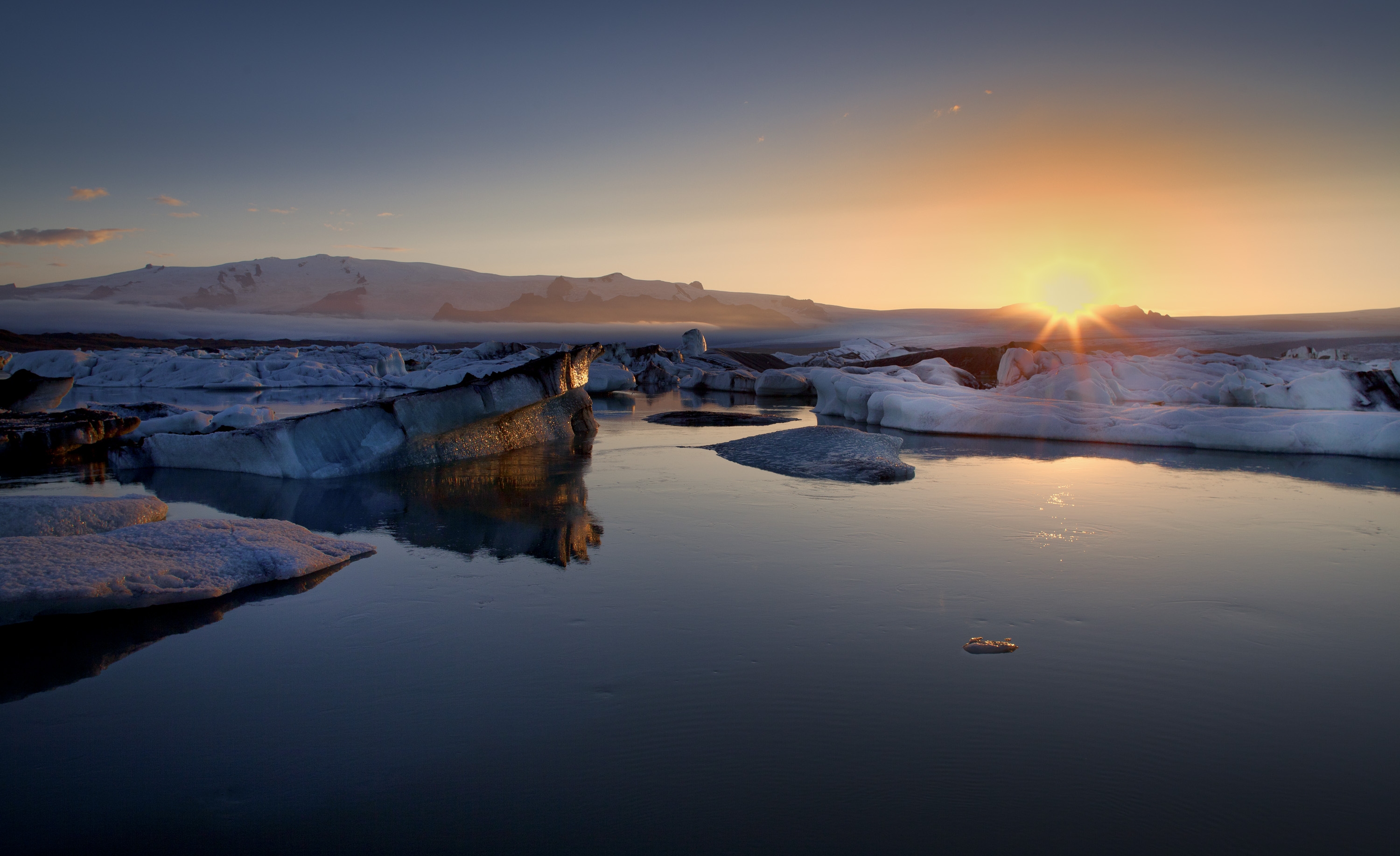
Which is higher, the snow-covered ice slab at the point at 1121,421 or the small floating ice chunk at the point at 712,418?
the snow-covered ice slab at the point at 1121,421

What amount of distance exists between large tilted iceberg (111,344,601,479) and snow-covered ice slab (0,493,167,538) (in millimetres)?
2567

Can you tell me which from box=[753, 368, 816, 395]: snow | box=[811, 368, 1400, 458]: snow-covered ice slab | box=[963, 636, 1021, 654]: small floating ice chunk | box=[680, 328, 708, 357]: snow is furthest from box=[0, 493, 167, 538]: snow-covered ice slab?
box=[680, 328, 708, 357]: snow

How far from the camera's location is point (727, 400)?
20766 mm

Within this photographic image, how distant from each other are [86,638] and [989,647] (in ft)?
11.6

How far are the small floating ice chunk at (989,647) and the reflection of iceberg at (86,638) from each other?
9.75 ft

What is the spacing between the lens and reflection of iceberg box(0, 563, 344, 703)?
265cm

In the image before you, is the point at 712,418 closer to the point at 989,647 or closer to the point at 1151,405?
the point at 1151,405

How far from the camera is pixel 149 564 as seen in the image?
3412 mm

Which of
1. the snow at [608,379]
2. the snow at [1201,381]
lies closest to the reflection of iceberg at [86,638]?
the snow at [1201,381]

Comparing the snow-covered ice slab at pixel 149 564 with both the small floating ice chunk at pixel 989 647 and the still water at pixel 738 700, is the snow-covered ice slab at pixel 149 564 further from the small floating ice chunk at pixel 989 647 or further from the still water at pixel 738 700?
the small floating ice chunk at pixel 989 647

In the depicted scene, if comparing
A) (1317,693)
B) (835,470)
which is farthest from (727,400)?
(1317,693)

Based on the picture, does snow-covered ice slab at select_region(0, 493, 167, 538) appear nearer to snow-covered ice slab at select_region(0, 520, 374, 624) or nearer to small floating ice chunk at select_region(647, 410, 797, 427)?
snow-covered ice slab at select_region(0, 520, 374, 624)

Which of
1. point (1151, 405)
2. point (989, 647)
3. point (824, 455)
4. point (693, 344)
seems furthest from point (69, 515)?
point (693, 344)

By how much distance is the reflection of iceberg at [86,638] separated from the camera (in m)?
2.65
